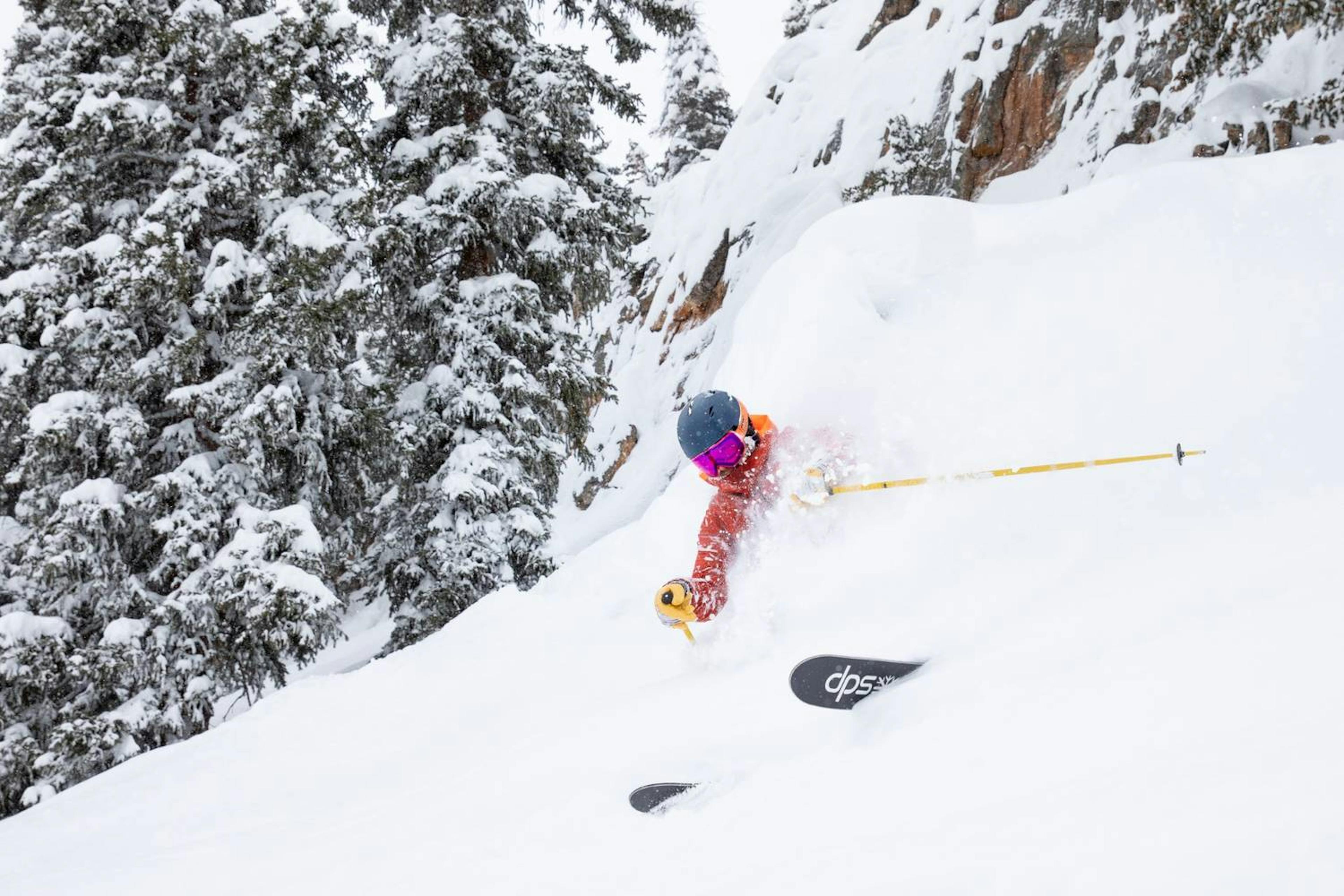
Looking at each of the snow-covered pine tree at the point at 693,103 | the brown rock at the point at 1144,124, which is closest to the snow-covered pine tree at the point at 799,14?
the snow-covered pine tree at the point at 693,103

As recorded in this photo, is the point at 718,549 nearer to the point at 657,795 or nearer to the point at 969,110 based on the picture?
the point at 657,795

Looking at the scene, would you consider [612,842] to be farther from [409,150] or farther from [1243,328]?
[409,150]

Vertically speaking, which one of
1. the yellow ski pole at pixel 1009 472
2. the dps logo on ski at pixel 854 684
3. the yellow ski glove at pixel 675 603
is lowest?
the dps logo on ski at pixel 854 684

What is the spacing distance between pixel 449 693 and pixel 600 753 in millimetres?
2022

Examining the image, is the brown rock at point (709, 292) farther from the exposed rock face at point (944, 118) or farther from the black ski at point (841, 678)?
the black ski at point (841, 678)

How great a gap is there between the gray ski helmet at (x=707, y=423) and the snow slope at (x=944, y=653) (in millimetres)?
627

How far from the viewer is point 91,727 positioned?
8.77m

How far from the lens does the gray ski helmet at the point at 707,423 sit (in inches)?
167

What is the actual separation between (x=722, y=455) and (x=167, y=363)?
7.88 meters

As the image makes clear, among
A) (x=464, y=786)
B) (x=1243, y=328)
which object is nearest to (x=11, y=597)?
(x=464, y=786)

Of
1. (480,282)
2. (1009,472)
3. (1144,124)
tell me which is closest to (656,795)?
(1009,472)

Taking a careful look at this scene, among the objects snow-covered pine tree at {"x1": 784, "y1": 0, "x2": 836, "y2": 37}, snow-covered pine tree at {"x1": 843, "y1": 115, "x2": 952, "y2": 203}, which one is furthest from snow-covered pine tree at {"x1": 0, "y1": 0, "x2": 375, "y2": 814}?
snow-covered pine tree at {"x1": 784, "y1": 0, "x2": 836, "y2": 37}

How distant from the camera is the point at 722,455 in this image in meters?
4.34

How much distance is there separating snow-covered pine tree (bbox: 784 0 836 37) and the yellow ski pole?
30643 millimetres
